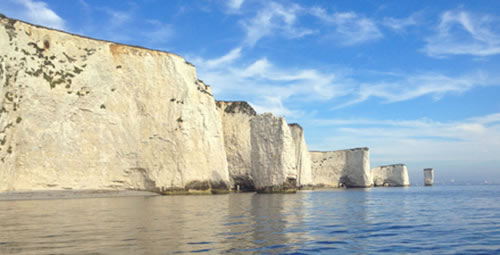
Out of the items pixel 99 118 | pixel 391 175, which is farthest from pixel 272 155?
pixel 391 175

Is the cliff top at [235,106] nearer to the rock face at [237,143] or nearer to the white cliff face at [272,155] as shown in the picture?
the rock face at [237,143]

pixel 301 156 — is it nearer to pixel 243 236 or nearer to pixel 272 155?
pixel 272 155

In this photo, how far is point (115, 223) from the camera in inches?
566

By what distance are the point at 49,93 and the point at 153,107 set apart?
416 inches

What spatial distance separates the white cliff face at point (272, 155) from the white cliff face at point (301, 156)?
22516mm

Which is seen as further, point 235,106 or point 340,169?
point 340,169

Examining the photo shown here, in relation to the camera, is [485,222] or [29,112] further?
[29,112]

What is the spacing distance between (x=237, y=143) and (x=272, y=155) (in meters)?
9.22

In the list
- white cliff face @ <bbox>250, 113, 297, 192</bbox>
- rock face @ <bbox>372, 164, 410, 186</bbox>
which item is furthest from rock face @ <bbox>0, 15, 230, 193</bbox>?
rock face @ <bbox>372, 164, 410, 186</bbox>

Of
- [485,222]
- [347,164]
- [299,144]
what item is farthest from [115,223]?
[347,164]

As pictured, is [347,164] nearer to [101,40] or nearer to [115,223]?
[101,40]

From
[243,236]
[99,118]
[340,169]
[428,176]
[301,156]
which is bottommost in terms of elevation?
[243,236]

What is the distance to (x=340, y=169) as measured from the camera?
103m

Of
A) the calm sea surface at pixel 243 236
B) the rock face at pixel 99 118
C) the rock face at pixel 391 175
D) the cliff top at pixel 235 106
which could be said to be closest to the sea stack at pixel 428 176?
the rock face at pixel 391 175
